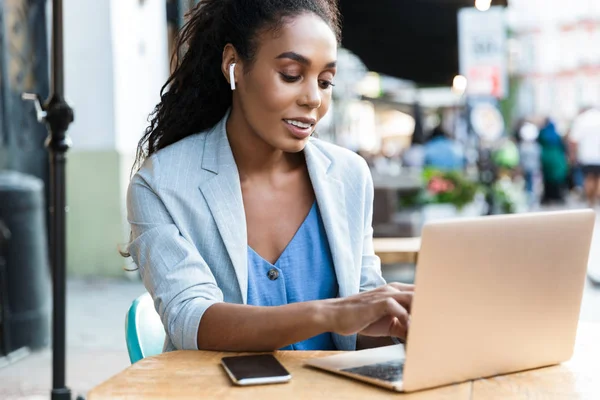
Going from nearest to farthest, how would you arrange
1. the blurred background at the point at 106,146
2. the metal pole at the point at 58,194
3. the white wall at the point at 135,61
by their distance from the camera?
the metal pole at the point at 58,194 → the blurred background at the point at 106,146 → the white wall at the point at 135,61

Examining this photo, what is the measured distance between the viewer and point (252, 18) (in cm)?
226

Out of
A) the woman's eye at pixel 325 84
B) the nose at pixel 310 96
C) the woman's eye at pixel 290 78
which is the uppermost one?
the woman's eye at pixel 290 78

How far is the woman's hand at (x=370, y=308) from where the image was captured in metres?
1.70

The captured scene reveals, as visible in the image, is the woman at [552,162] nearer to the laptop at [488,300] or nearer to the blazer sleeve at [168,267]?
the blazer sleeve at [168,267]

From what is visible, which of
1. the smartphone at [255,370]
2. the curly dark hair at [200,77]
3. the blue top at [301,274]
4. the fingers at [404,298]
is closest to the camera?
the smartphone at [255,370]

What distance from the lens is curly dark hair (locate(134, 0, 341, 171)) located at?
2361 millimetres

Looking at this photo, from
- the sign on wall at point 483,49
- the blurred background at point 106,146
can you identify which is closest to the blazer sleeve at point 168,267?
the blurred background at point 106,146

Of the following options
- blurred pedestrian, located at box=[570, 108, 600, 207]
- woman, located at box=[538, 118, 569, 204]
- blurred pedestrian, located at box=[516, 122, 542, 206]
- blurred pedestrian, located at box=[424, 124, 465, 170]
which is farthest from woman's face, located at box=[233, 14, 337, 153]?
blurred pedestrian, located at box=[516, 122, 542, 206]

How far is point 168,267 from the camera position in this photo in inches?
79.0

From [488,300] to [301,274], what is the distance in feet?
2.54

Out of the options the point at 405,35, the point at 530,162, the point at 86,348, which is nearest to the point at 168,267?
the point at 86,348

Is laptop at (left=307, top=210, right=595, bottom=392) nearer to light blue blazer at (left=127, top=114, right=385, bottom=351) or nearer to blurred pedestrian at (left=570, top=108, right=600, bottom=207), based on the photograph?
light blue blazer at (left=127, top=114, right=385, bottom=351)

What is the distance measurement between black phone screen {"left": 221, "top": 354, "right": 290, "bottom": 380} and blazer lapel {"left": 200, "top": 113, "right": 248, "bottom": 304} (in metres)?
0.37

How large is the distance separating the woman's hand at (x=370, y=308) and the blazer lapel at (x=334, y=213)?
1.59 ft
